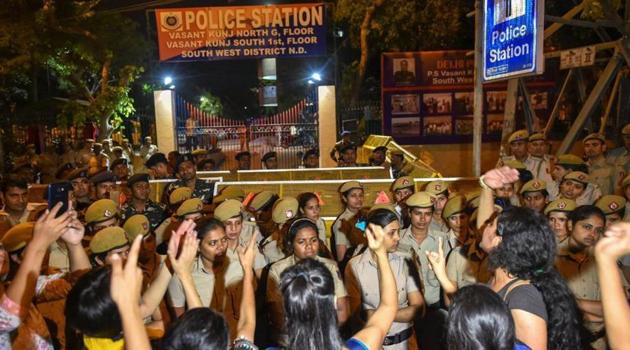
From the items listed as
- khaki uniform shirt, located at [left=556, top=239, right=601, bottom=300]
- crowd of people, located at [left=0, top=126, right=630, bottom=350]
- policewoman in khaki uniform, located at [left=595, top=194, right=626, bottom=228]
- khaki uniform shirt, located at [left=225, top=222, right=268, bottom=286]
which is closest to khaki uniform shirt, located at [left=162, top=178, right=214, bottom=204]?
crowd of people, located at [left=0, top=126, right=630, bottom=350]

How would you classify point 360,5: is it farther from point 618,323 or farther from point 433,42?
point 618,323

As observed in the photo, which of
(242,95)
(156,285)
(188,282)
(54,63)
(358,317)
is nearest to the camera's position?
(188,282)

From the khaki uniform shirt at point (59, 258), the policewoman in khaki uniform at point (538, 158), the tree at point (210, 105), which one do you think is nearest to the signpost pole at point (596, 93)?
the policewoman in khaki uniform at point (538, 158)

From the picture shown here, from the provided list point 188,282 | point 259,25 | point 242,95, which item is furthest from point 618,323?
point 242,95

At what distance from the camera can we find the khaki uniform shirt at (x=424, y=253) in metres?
4.74

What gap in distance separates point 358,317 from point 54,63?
52.8 ft

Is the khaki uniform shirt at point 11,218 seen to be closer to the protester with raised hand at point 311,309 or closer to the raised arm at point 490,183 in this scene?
the protester with raised hand at point 311,309

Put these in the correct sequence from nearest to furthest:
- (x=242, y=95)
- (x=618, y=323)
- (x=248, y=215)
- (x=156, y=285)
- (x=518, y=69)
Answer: (x=618, y=323) → (x=156, y=285) → (x=248, y=215) → (x=518, y=69) → (x=242, y=95)

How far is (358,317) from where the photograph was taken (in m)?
4.32

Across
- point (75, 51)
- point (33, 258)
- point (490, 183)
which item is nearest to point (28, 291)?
point (33, 258)

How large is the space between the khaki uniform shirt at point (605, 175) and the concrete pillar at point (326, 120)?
865 centimetres

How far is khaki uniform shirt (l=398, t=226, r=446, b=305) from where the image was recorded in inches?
187

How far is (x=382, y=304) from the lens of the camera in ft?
9.31

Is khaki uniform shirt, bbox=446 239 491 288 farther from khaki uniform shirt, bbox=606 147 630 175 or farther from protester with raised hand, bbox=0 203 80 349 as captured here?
khaki uniform shirt, bbox=606 147 630 175
